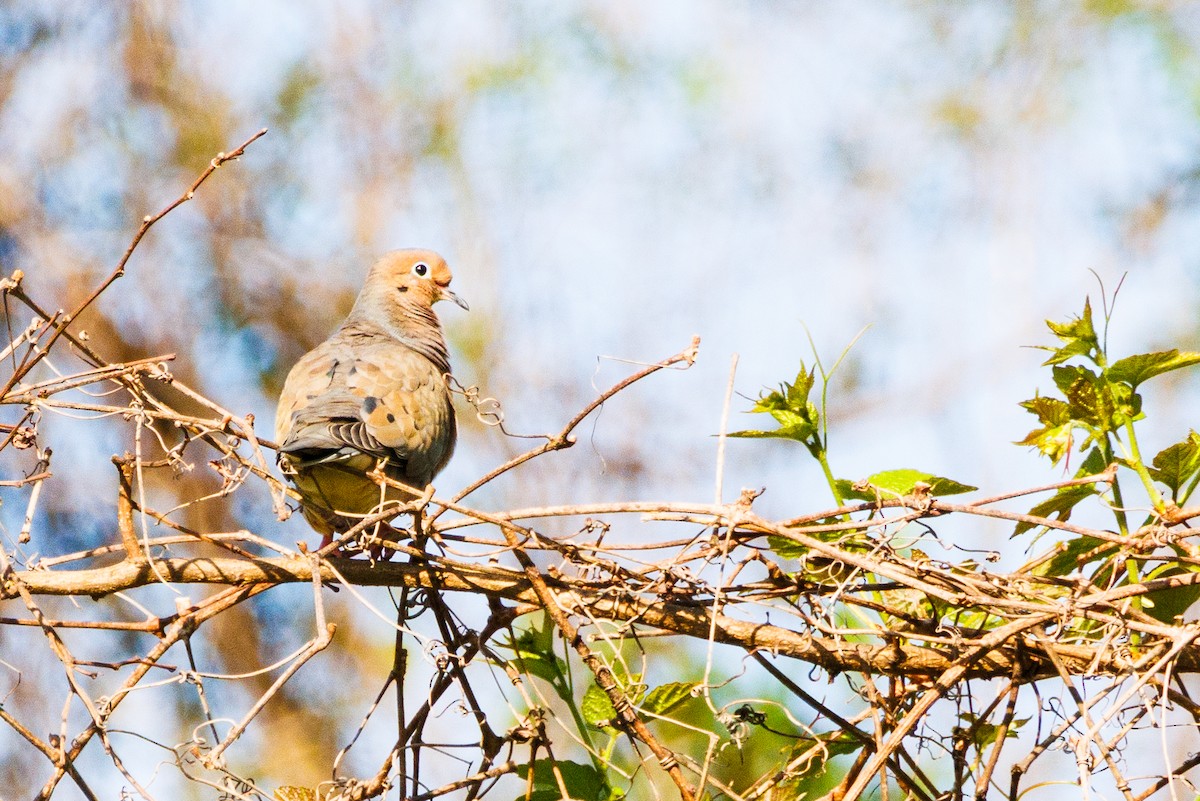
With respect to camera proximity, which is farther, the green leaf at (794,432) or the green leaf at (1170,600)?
the green leaf at (794,432)

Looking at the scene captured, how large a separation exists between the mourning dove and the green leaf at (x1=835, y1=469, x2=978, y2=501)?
105 centimetres

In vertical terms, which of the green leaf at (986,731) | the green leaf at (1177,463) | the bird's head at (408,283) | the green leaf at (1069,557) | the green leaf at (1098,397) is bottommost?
the green leaf at (986,731)

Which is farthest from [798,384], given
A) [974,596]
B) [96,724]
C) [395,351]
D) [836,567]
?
[395,351]

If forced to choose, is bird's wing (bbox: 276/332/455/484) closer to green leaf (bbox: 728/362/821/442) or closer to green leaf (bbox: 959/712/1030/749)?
green leaf (bbox: 728/362/821/442)

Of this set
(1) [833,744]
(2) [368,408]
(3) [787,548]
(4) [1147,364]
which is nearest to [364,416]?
(2) [368,408]

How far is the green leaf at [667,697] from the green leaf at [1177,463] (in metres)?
0.96

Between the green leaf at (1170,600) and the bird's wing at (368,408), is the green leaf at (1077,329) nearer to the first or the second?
the green leaf at (1170,600)

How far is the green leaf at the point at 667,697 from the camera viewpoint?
2.35 meters

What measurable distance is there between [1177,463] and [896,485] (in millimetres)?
508

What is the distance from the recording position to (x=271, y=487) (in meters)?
2.32

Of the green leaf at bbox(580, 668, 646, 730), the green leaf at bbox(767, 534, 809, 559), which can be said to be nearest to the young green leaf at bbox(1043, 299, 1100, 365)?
the green leaf at bbox(767, 534, 809, 559)

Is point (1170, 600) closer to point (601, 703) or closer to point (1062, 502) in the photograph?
point (1062, 502)

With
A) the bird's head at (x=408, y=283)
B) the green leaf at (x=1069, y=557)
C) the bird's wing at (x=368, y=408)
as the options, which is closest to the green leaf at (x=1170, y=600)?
the green leaf at (x=1069, y=557)

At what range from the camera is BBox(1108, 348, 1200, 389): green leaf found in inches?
91.9
